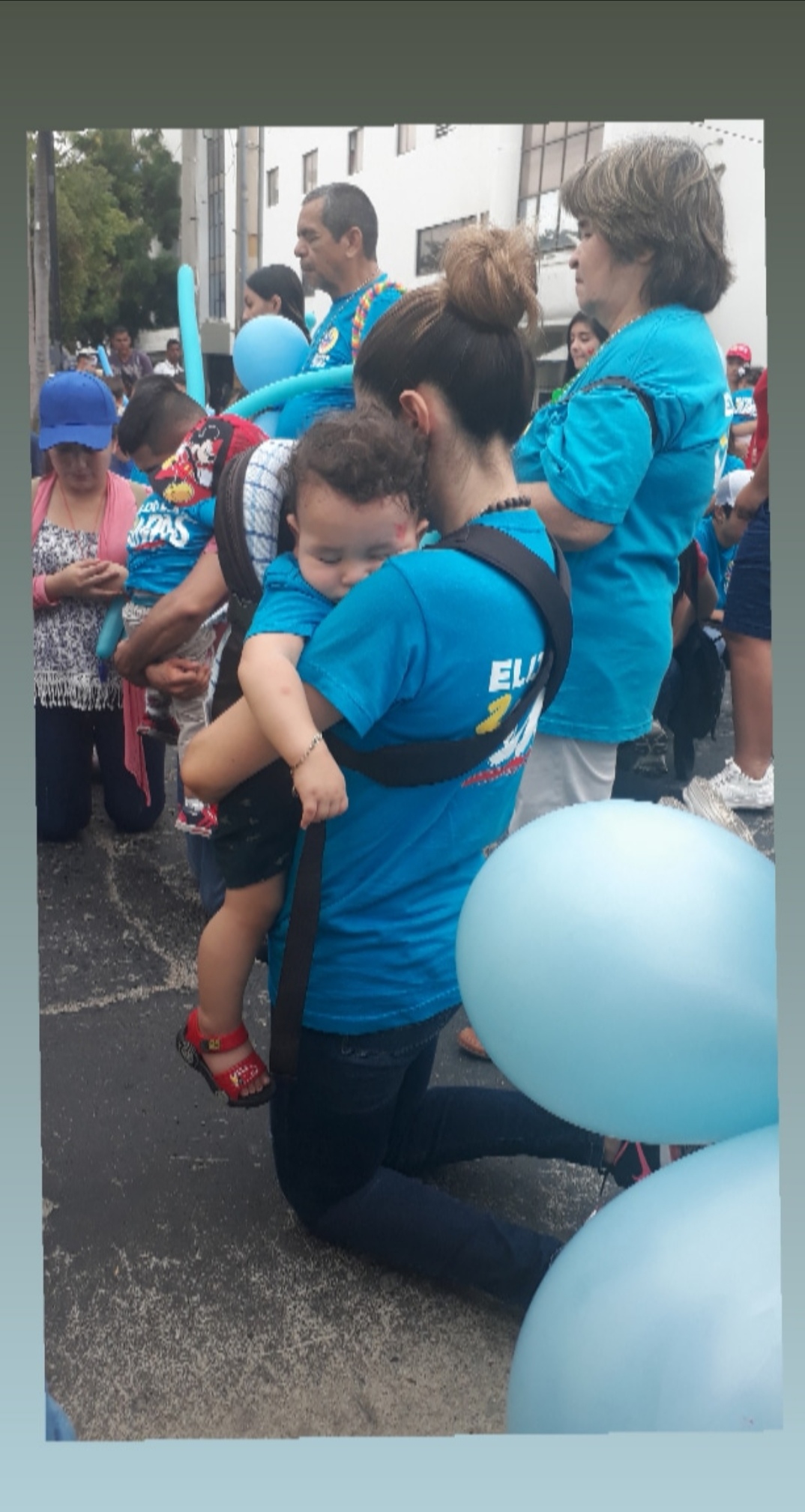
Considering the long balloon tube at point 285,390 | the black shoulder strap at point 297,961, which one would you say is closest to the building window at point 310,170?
the long balloon tube at point 285,390

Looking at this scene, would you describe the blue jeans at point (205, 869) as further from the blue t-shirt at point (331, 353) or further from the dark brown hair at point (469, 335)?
the dark brown hair at point (469, 335)

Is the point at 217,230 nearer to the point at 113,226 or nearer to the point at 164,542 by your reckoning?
the point at 113,226

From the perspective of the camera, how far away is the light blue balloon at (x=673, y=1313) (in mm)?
1515

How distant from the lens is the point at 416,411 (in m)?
1.62

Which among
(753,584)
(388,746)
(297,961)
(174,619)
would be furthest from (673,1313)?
(174,619)

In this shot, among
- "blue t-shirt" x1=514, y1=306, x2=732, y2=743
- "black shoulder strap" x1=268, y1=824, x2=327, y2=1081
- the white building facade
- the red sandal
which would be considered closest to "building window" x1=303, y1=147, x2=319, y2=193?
the white building facade

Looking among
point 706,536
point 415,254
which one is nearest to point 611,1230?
point 706,536

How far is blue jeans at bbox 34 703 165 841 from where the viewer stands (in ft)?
6.66

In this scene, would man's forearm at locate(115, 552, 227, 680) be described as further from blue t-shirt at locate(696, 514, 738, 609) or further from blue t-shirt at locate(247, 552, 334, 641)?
blue t-shirt at locate(696, 514, 738, 609)

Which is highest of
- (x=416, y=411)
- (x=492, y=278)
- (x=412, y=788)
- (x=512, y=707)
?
(x=492, y=278)

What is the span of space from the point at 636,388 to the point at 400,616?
19.3 inches

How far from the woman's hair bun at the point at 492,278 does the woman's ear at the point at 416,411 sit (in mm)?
114

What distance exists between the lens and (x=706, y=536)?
1.90 metres

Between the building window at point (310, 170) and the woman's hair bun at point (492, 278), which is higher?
the building window at point (310, 170)
